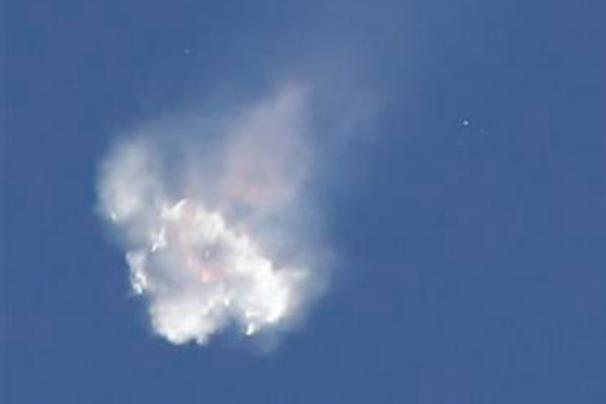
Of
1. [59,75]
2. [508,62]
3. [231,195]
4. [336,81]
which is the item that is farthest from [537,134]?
[59,75]

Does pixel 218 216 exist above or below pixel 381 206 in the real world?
above

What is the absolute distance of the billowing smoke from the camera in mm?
55062

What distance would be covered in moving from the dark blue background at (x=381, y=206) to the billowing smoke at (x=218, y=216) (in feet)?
2.50

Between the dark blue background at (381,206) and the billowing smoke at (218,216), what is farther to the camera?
the billowing smoke at (218,216)

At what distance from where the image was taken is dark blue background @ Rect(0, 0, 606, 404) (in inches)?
2148

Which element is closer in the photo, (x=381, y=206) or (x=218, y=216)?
(x=381, y=206)

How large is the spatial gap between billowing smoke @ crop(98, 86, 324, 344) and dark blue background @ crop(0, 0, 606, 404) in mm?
763

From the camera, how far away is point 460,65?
5519cm

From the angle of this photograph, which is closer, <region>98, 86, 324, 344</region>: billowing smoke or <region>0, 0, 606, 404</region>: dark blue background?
<region>0, 0, 606, 404</region>: dark blue background

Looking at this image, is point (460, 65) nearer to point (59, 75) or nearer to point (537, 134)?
point (537, 134)

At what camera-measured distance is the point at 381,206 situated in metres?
54.9

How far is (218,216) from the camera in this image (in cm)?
5528

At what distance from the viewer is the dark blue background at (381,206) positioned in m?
54.6

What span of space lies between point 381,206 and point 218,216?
18.3ft
